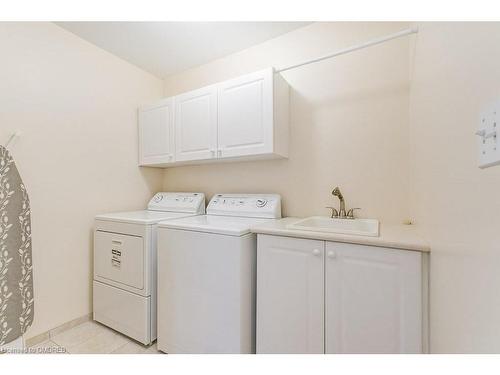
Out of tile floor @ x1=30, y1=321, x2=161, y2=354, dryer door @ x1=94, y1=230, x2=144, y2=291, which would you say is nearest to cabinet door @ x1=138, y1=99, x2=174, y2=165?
dryer door @ x1=94, y1=230, x2=144, y2=291

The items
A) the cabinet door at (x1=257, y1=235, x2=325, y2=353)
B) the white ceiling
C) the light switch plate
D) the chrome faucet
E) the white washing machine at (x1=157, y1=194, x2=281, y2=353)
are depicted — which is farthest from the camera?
the white ceiling

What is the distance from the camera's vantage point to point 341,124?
1817 millimetres

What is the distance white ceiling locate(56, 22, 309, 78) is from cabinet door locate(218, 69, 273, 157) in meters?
0.46

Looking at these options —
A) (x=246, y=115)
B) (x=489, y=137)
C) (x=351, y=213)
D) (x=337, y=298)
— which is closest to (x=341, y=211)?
(x=351, y=213)

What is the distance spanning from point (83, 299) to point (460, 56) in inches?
109

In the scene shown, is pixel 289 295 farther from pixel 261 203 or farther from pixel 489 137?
pixel 489 137

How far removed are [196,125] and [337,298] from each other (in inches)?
68.0

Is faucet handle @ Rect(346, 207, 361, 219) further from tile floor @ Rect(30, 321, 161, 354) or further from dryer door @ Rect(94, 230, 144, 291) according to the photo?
tile floor @ Rect(30, 321, 161, 354)

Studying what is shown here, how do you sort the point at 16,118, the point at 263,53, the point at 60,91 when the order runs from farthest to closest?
the point at 263,53, the point at 60,91, the point at 16,118

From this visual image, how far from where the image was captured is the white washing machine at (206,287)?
1369mm

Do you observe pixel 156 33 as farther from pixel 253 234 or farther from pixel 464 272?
pixel 464 272

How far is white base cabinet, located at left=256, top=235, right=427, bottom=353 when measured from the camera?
1.06 meters

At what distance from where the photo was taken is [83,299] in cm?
198
